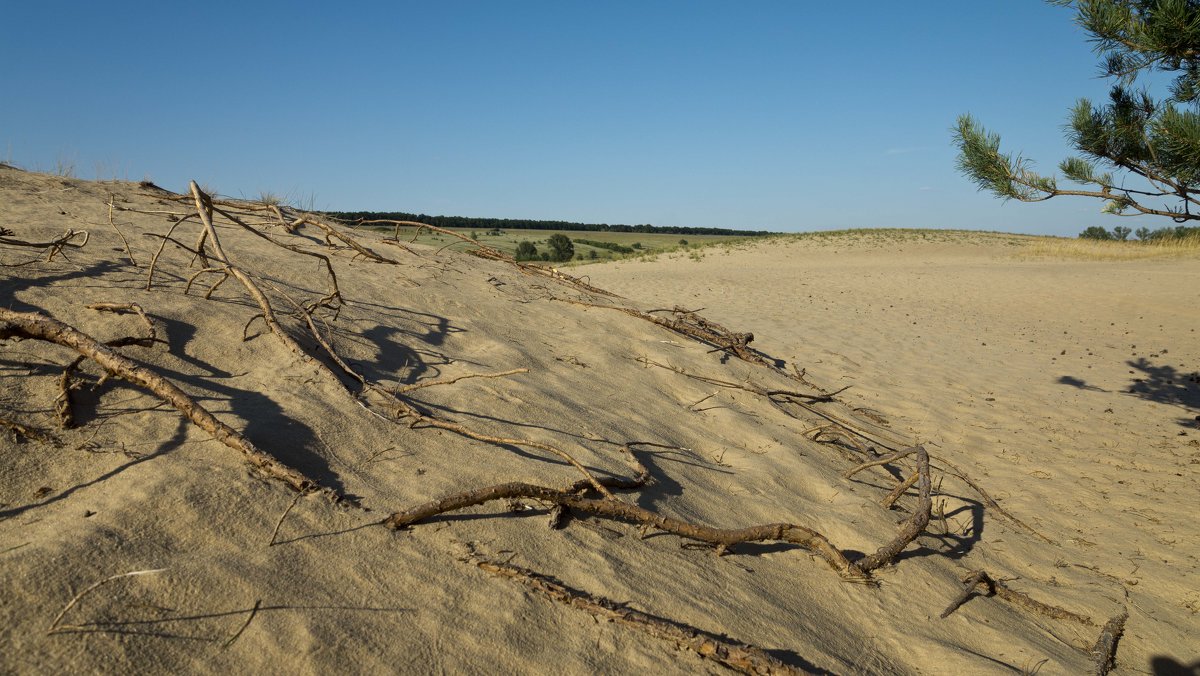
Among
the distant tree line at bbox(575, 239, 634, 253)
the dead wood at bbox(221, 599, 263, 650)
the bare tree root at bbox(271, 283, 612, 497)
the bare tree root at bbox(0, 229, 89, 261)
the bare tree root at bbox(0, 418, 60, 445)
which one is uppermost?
the bare tree root at bbox(0, 229, 89, 261)

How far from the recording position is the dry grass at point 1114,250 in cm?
2219

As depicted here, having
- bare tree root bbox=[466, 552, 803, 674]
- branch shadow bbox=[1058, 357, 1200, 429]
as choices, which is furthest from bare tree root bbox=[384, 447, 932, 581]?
branch shadow bbox=[1058, 357, 1200, 429]

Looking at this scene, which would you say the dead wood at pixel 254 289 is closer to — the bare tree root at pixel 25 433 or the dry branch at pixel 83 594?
the bare tree root at pixel 25 433

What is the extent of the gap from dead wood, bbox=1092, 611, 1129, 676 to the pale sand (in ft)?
0.21

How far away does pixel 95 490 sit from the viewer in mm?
1786

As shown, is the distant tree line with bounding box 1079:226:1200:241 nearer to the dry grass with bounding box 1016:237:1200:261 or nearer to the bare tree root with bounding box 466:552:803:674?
the dry grass with bounding box 1016:237:1200:261

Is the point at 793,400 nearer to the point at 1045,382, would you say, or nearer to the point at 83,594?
the point at 83,594

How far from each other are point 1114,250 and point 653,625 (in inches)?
1147

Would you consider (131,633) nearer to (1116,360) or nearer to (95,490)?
(95,490)

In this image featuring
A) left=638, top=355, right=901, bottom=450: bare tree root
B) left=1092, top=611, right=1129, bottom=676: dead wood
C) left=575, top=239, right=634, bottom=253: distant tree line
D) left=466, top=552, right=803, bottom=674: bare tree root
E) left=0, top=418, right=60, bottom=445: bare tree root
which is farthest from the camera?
left=575, top=239, right=634, bottom=253: distant tree line

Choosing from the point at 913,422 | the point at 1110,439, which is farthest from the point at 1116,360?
the point at 913,422

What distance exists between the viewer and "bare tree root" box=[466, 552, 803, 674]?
1.77 meters

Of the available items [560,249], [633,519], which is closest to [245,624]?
[633,519]

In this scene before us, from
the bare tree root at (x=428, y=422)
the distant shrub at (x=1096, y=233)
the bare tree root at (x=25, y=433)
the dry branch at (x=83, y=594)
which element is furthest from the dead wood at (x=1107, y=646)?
the distant shrub at (x=1096, y=233)
